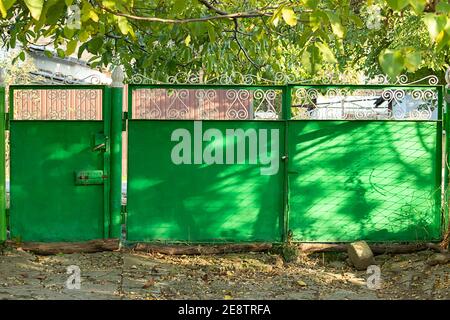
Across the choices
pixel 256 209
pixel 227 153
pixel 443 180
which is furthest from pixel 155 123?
pixel 443 180

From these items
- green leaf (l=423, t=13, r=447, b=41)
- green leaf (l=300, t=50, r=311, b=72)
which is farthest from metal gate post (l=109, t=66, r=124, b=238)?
green leaf (l=423, t=13, r=447, b=41)

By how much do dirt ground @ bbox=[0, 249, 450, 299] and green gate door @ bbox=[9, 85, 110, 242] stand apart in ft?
1.13

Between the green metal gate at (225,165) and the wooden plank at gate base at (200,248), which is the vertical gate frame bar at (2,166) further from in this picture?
the wooden plank at gate base at (200,248)

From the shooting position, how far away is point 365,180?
774cm

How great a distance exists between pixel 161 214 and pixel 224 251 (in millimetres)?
816

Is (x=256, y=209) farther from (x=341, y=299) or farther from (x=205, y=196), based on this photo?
(x=341, y=299)

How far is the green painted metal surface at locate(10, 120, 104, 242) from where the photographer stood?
7.63m

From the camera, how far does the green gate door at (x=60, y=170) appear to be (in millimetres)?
7633

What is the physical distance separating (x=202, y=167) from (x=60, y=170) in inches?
62.2

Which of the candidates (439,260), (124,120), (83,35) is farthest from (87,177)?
(439,260)

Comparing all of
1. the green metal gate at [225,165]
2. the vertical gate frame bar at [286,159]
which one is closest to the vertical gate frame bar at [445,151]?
the green metal gate at [225,165]

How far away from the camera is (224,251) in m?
7.66

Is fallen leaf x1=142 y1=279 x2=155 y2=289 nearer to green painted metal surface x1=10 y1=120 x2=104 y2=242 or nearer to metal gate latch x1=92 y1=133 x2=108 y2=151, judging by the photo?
green painted metal surface x1=10 y1=120 x2=104 y2=242

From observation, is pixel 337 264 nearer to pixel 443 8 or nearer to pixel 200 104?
pixel 200 104
